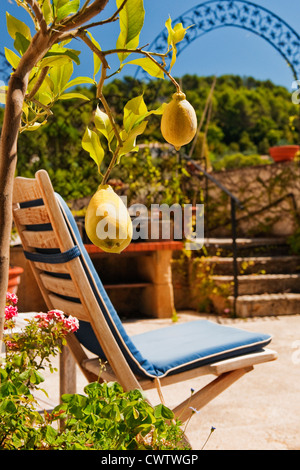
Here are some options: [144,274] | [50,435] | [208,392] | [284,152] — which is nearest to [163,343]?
[208,392]

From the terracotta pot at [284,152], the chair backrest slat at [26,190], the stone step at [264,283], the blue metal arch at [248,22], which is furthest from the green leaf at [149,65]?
the blue metal arch at [248,22]

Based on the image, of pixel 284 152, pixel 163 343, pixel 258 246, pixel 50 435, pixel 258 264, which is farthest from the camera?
pixel 284 152

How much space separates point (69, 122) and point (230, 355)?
4251mm

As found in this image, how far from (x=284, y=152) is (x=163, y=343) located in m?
4.87

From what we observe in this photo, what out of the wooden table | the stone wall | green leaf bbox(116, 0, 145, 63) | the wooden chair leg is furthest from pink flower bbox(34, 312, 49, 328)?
the stone wall

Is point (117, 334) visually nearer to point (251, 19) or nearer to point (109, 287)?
point (109, 287)

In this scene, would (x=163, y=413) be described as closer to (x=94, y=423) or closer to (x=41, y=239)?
(x=94, y=423)

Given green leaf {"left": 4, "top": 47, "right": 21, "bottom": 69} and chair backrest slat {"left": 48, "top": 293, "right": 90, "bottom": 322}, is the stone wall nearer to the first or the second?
chair backrest slat {"left": 48, "top": 293, "right": 90, "bottom": 322}

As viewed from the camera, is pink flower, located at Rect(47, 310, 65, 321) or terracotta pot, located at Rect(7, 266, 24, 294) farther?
terracotta pot, located at Rect(7, 266, 24, 294)

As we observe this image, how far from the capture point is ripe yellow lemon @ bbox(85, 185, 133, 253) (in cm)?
35

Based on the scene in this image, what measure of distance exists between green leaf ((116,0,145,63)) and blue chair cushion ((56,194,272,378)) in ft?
2.87

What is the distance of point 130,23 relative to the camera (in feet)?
1.42

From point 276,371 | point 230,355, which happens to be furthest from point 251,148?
point 230,355

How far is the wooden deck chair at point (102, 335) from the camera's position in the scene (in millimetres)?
1278
